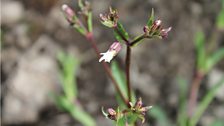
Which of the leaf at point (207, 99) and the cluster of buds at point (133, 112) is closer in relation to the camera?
Answer: the cluster of buds at point (133, 112)

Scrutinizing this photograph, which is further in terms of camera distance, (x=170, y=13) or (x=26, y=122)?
(x=170, y=13)

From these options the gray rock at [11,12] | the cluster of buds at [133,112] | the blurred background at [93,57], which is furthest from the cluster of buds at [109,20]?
the gray rock at [11,12]

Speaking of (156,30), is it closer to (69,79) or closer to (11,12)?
(69,79)

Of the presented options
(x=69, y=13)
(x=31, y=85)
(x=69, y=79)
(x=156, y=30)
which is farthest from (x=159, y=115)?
(x=156, y=30)

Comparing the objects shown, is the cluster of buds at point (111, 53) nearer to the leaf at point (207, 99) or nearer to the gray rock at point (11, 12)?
the leaf at point (207, 99)

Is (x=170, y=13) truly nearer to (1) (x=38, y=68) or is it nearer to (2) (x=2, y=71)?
(1) (x=38, y=68)

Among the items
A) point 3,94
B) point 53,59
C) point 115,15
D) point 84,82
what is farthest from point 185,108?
point 115,15
